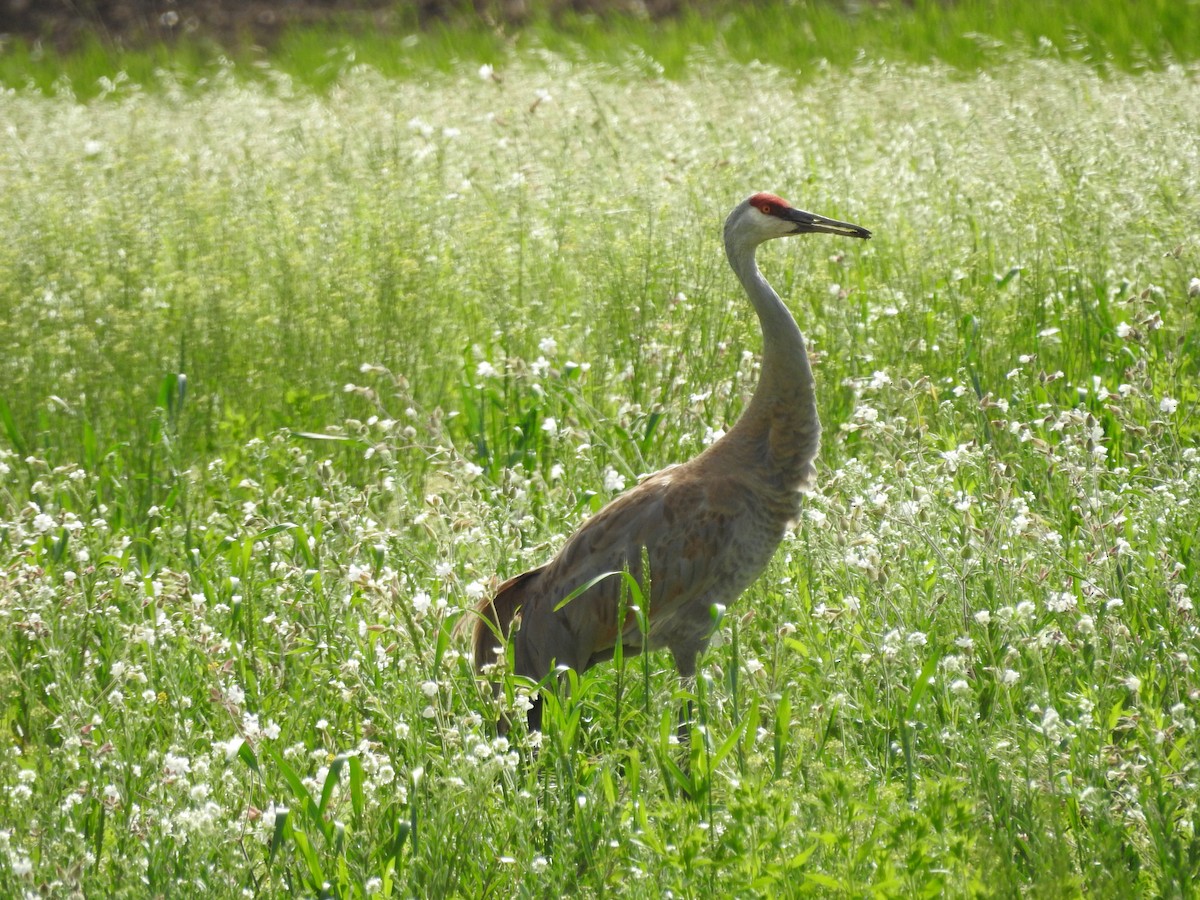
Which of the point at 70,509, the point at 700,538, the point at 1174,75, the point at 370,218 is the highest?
the point at 1174,75

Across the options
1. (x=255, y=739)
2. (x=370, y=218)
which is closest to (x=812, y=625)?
(x=255, y=739)

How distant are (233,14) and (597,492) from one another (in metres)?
16.3

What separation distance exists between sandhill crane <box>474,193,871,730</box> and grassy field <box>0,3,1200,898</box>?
0.15m

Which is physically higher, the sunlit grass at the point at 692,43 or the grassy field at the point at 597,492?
the sunlit grass at the point at 692,43

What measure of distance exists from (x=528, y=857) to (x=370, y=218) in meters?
4.67

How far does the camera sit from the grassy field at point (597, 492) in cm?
287

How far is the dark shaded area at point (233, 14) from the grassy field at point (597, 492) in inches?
325

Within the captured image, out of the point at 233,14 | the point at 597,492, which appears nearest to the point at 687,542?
the point at 597,492

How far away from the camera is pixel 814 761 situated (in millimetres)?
3297

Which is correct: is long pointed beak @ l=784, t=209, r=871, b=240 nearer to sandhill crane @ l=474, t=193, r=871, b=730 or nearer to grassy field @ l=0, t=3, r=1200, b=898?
sandhill crane @ l=474, t=193, r=871, b=730

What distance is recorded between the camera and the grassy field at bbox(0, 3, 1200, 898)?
9.41 ft

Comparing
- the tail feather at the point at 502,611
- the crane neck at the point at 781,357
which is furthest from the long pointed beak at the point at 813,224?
the tail feather at the point at 502,611

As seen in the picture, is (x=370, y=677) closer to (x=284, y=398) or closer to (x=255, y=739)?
(x=255, y=739)

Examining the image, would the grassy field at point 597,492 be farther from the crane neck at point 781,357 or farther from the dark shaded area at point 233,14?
the dark shaded area at point 233,14
